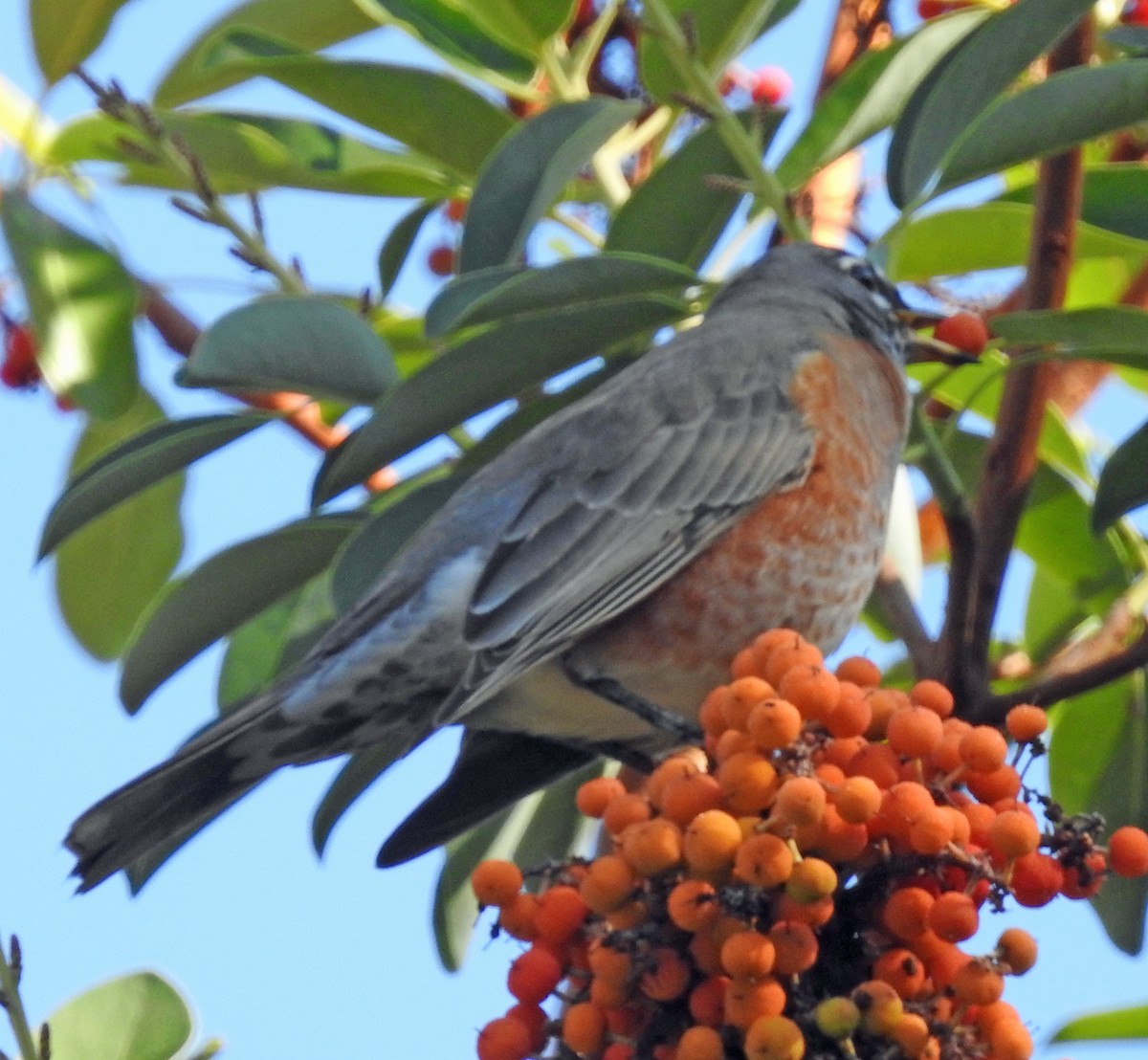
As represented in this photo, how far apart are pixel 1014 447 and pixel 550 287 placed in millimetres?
622

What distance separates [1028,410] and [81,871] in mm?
1364

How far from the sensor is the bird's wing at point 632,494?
259 cm

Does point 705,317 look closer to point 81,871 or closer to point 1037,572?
point 1037,572

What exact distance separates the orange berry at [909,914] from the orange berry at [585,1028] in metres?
0.29

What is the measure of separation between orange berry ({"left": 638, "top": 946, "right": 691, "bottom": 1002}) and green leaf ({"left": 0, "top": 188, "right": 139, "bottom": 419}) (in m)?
1.60

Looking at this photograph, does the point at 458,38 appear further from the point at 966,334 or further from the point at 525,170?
the point at 966,334

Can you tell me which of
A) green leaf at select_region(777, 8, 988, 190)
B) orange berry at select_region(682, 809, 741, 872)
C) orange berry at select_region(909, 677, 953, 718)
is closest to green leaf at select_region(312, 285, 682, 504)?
green leaf at select_region(777, 8, 988, 190)

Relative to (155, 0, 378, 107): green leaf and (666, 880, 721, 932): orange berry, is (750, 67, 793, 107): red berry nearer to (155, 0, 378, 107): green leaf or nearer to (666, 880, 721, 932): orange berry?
(155, 0, 378, 107): green leaf

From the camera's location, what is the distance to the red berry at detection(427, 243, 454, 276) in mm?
4008

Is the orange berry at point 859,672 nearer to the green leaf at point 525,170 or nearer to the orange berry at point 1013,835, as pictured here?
the orange berry at point 1013,835

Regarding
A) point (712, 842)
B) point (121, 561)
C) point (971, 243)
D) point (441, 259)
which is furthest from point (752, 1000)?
point (441, 259)

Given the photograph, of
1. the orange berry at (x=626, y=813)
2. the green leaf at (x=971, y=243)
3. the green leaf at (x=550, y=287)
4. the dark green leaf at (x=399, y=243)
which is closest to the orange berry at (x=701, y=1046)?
the orange berry at (x=626, y=813)

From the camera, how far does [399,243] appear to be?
9.62 feet

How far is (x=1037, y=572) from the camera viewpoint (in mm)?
3074
